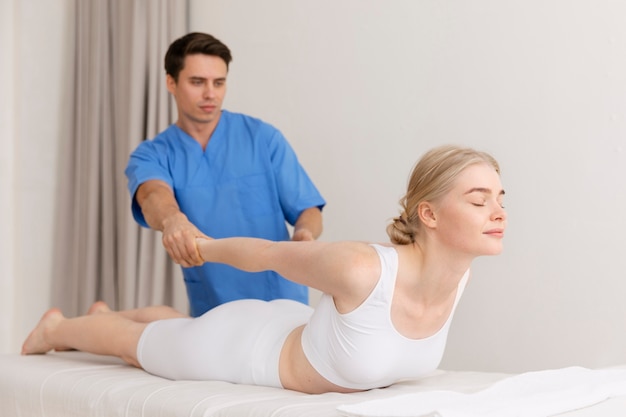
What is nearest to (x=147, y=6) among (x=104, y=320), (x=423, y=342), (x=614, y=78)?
(x=104, y=320)

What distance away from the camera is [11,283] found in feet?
13.5

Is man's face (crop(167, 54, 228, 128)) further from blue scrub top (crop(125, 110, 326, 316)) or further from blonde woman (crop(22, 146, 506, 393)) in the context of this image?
blonde woman (crop(22, 146, 506, 393))

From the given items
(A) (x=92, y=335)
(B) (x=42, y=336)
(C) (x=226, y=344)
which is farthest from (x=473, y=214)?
(B) (x=42, y=336)

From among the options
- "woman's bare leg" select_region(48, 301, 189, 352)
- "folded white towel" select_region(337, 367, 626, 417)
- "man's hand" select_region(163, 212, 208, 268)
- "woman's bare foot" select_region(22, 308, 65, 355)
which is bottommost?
"woman's bare foot" select_region(22, 308, 65, 355)

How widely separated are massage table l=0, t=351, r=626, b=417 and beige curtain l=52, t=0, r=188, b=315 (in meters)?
1.29

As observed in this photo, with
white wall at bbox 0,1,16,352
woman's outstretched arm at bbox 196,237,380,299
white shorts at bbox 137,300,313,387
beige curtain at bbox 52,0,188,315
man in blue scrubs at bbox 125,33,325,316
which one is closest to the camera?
woman's outstretched arm at bbox 196,237,380,299

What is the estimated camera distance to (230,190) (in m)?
2.83

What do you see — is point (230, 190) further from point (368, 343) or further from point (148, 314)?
point (368, 343)

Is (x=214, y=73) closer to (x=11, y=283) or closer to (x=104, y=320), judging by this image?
(x=104, y=320)

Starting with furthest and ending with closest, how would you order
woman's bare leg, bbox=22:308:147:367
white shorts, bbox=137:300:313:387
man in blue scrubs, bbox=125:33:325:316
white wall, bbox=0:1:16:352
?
white wall, bbox=0:1:16:352
man in blue scrubs, bbox=125:33:325:316
woman's bare leg, bbox=22:308:147:367
white shorts, bbox=137:300:313:387

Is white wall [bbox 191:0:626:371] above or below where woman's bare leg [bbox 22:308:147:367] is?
above

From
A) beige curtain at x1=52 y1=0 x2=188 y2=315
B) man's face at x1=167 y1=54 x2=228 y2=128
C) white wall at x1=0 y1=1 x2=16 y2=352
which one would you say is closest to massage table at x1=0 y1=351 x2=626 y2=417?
man's face at x1=167 y1=54 x2=228 y2=128

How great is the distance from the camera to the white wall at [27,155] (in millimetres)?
4055

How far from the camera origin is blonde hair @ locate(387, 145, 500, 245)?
6.17 ft
